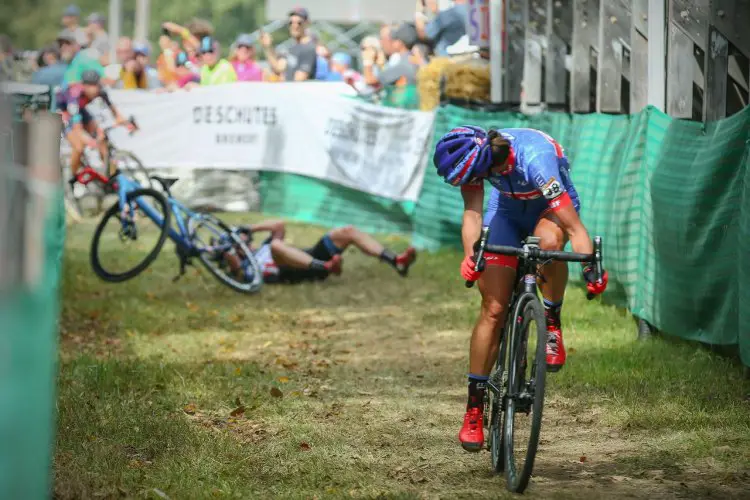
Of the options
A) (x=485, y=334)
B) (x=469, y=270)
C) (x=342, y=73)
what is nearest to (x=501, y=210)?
(x=485, y=334)

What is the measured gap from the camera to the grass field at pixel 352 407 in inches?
250

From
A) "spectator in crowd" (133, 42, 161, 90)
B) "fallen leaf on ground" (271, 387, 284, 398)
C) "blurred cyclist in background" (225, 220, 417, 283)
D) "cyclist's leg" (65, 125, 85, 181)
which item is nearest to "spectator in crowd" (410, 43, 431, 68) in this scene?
"cyclist's leg" (65, 125, 85, 181)

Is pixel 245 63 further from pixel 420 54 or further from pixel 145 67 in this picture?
pixel 420 54

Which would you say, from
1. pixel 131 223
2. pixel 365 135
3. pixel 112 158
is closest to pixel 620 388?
pixel 131 223

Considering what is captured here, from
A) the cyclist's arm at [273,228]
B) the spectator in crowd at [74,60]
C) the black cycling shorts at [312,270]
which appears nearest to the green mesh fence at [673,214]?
the black cycling shorts at [312,270]

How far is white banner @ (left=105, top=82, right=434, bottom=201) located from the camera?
1797cm

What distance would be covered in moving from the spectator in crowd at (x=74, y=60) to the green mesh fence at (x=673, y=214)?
1133 centimetres

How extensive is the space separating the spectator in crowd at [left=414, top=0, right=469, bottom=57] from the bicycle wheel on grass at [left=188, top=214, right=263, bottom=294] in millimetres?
6445

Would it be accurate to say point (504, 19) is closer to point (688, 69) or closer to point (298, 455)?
point (688, 69)

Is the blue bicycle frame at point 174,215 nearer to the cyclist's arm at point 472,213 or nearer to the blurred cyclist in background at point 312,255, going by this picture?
the blurred cyclist in background at point 312,255

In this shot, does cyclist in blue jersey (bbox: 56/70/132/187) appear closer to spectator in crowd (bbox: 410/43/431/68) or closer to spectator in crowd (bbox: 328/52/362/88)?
spectator in crowd (bbox: 328/52/362/88)

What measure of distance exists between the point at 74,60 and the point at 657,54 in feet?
45.5

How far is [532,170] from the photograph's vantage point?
262 inches

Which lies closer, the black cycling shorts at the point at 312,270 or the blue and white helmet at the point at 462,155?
the blue and white helmet at the point at 462,155
